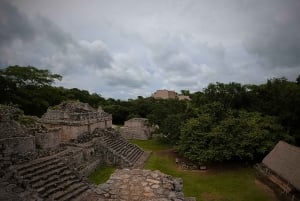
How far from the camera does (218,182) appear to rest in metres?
18.6

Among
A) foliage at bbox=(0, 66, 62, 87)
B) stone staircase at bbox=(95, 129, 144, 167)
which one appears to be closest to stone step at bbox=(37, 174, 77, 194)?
stone staircase at bbox=(95, 129, 144, 167)

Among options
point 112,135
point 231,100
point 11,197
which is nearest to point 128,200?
point 11,197

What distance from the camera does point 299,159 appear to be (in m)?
16.9

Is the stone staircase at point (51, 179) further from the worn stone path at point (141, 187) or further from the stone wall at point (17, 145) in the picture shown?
the worn stone path at point (141, 187)

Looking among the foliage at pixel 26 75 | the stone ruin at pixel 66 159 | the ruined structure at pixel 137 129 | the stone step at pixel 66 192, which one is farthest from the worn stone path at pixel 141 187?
the foliage at pixel 26 75

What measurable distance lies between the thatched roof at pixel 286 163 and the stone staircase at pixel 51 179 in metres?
11.2

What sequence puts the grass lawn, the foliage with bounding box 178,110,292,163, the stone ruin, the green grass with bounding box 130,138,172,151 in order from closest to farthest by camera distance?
1. the stone ruin
2. the grass lawn
3. the foliage with bounding box 178,110,292,163
4. the green grass with bounding box 130,138,172,151

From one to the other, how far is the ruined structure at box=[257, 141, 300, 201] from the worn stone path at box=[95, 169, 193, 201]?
884 centimetres

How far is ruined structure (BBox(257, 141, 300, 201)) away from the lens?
15641 millimetres

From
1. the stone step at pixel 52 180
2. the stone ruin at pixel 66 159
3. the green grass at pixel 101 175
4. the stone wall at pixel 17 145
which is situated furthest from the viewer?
the green grass at pixel 101 175

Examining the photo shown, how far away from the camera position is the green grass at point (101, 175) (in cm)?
1787

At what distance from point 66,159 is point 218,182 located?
9870mm

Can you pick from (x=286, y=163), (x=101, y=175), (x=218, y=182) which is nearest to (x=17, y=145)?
(x=101, y=175)

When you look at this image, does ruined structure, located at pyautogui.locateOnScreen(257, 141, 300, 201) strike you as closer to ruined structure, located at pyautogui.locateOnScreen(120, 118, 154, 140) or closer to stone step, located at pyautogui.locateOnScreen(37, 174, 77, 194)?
stone step, located at pyautogui.locateOnScreen(37, 174, 77, 194)
